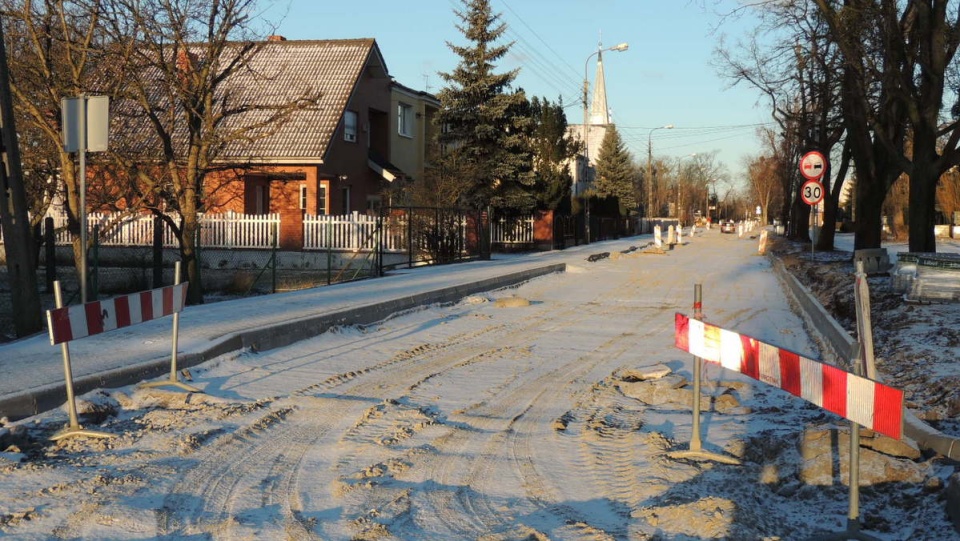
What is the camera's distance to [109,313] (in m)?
7.73

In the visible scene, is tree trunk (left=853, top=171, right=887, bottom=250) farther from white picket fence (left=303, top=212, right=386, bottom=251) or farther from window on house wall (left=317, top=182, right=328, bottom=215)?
window on house wall (left=317, top=182, right=328, bottom=215)

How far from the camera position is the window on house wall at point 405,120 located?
40.2 metres

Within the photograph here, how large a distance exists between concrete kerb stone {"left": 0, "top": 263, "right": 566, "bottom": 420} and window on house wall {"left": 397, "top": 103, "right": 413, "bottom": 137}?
22134 mm

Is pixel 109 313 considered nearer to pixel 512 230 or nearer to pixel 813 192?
pixel 813 192

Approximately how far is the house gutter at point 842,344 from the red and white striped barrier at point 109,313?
5.60 meters

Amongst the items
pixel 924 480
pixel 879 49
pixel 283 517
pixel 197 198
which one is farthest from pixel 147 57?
pixel 879 49

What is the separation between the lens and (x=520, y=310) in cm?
1639

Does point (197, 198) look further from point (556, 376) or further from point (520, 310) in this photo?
point (556, 376)

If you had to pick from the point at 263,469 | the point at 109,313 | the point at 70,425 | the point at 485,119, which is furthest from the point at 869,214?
the point at 70,425

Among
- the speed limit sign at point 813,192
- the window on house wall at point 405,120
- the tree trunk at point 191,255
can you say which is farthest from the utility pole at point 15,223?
the window on house wall at point 405,120

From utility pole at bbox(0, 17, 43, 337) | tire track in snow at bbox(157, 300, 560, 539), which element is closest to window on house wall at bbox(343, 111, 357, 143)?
utility pole at bbox(0, 17, 43, 337)

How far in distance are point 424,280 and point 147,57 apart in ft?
24.2

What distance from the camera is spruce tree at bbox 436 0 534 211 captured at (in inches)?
1427

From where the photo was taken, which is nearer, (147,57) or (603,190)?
(147,57)
